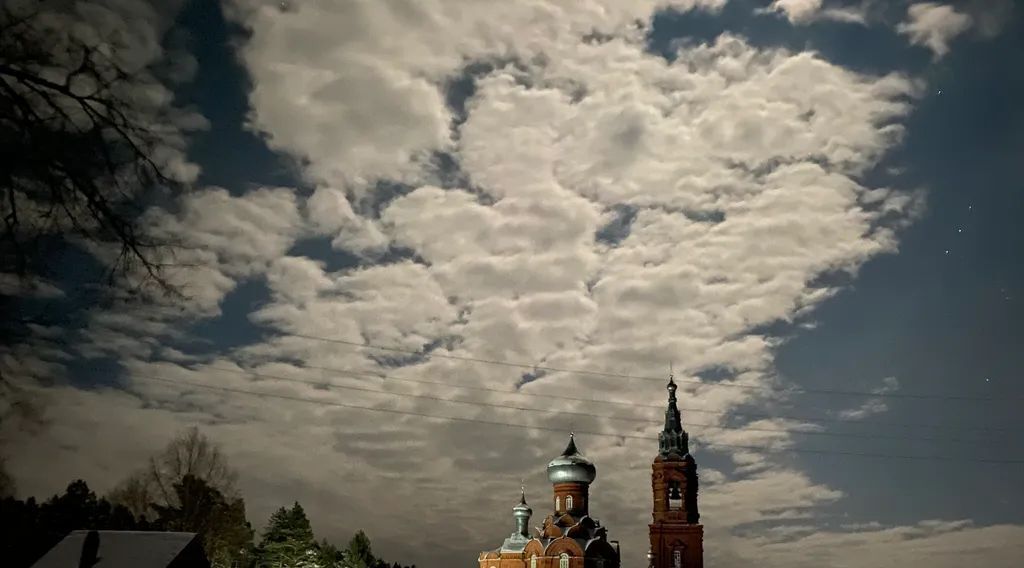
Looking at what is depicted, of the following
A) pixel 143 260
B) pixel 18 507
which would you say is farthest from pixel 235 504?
pixel 143 260

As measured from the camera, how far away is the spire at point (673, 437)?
2450 inches

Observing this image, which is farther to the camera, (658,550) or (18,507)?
(658,550)

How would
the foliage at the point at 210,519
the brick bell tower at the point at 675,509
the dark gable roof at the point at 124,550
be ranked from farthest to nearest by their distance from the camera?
the brick bell tower at the point at 675,509, the foliage at the point at 210,519, the dark gable roof at the point at 124,550

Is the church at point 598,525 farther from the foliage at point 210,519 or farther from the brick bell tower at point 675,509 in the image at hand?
the foliage at point 210,519

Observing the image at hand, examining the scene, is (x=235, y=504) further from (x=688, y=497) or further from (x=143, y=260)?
(x=143, y=260)

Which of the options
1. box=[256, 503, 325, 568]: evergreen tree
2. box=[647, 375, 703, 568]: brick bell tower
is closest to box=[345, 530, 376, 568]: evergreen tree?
box=[256, 503, 325, 568]: evergreen tree

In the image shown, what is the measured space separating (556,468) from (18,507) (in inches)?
2099

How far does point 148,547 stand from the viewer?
105 feet

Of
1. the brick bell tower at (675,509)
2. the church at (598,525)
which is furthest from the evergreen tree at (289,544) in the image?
the brick bell tower at (675,509)

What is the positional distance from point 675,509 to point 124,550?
4174 centimetres

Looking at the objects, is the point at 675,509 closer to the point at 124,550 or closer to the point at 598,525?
the point at 598,525

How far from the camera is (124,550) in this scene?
103ft

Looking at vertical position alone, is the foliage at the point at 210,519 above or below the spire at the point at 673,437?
below

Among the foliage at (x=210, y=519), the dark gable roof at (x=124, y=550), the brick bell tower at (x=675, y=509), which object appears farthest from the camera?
the brick bell tower at (x=675, y=509)
